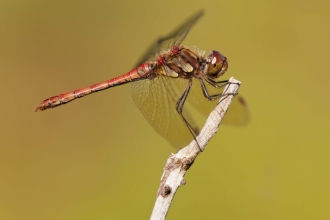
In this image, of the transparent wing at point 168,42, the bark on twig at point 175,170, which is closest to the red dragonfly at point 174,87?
the transparent wing at point 168,42

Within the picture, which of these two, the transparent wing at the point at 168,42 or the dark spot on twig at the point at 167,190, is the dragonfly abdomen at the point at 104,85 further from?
the dark spot on twig at the point at 167,190

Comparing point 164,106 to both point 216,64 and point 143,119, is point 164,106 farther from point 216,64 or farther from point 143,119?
point 143,119

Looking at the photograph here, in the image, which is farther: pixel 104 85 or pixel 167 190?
pixel 104 85

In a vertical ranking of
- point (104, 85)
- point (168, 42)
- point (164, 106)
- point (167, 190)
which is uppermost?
point (168, 42)

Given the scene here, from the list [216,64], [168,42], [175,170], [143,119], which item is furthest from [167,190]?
[143,119]

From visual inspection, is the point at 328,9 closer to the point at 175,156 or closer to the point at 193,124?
the point at 193,124

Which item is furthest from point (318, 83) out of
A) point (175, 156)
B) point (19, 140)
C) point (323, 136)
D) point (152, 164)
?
point (19, 140)

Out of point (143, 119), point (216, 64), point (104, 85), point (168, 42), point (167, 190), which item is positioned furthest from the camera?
point (143, 119)
